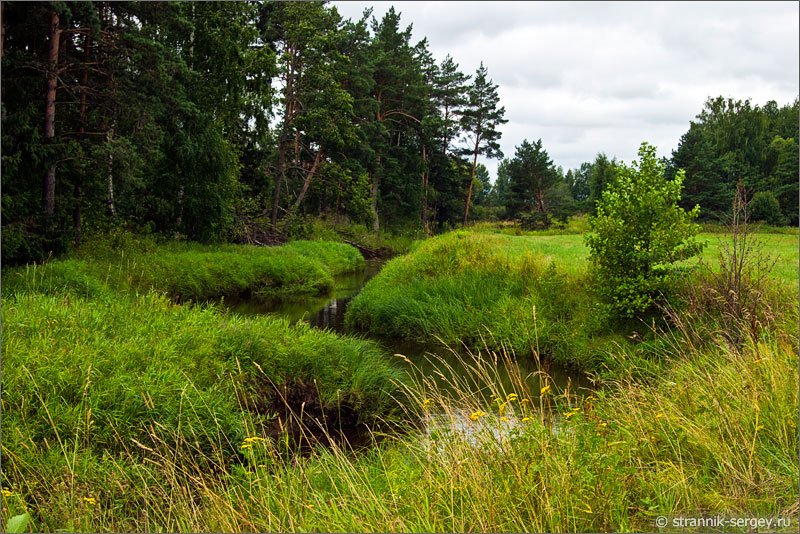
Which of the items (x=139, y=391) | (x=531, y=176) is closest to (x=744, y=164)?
(x=139, y=391)

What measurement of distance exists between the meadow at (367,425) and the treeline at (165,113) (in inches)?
121

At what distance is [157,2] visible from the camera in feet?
44.1

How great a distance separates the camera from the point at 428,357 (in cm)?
948

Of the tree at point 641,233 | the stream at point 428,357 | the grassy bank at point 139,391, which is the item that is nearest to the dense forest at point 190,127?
the tree at point 641,233

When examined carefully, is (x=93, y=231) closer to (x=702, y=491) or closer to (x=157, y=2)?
(x=157, y=2)

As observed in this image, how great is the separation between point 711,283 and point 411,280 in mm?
7179

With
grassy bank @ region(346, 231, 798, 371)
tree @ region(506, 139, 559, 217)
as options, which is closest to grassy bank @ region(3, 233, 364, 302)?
grassy bank @ region(346, 231, 798, 371)

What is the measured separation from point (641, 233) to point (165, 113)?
13556mm

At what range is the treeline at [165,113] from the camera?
11492 mm

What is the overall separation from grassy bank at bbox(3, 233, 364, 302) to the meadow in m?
0.24

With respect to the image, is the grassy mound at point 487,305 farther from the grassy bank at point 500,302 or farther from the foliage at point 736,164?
the foliage at point 736,164

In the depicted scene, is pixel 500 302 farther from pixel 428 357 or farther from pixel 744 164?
pixel 744 164

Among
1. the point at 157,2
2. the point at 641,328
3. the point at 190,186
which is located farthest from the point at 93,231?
the point at 641,328

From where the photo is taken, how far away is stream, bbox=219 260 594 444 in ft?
21.1
